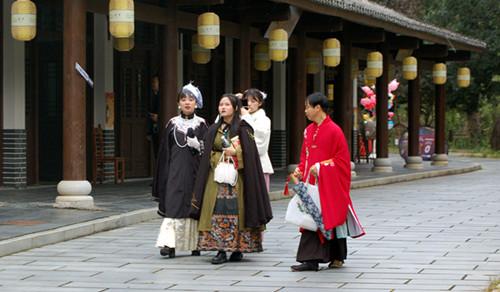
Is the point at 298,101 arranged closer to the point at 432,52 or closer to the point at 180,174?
the point at 432,52

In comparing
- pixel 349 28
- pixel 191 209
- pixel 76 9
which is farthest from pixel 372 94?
pixel 191 209

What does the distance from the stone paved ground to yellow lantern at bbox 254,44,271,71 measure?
7769 mm

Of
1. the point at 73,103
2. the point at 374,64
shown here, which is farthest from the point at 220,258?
the point at 374,64

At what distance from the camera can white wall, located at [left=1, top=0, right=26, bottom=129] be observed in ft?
60.3

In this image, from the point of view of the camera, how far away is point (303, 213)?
10398mm

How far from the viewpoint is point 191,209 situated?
11.1 m

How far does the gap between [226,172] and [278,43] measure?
379 inches

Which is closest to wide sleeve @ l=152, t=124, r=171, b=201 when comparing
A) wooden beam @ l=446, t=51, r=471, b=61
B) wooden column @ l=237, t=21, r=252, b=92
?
wooden column @ l=237, t=21, r=252, b=92

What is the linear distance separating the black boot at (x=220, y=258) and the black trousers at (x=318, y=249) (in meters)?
0.84

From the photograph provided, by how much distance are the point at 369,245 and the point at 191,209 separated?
2.20 m

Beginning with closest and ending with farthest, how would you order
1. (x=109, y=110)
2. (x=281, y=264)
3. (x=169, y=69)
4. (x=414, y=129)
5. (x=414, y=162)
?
(x=281, y=264) → (x=169, y=69) → (x=109, y=110) → (x=414, y=162) → (x=414, y=129)

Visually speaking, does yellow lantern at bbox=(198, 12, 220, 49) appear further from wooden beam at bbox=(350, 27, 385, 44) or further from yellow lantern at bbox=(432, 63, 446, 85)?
yellow lantern at bbox=(432, 63, 446, 85)

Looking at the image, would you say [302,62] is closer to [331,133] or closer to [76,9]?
[76,9]

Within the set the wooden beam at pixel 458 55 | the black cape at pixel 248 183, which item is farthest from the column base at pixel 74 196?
the wooden beam at pixel 458 55
